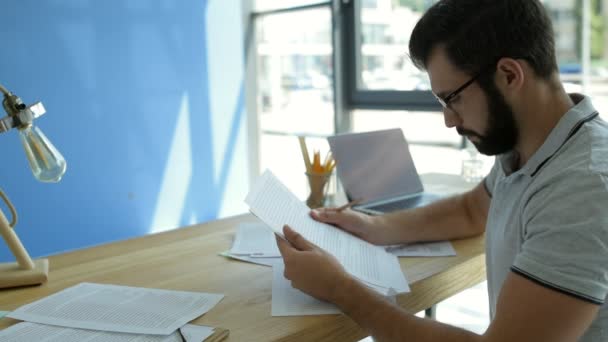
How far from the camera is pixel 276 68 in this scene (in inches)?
166

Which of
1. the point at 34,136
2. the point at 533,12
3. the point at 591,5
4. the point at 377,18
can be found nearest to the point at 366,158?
the point at 533,12

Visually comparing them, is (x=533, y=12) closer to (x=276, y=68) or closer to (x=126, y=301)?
(x=126, y=301)

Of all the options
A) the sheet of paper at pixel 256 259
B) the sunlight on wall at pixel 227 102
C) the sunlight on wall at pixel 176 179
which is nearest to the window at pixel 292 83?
the sunlight on wall at pixel 227 102

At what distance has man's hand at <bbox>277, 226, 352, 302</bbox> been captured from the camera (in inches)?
32.7

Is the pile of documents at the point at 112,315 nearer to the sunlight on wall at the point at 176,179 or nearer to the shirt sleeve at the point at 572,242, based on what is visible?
the shirt sleeve at the point at 572,242

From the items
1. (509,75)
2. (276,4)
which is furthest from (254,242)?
(276,4)

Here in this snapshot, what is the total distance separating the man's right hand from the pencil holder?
291mm

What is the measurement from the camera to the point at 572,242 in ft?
2.17

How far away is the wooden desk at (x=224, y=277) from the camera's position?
79 cm

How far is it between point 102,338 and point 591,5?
2.55 m

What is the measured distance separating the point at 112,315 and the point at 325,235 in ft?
1.48

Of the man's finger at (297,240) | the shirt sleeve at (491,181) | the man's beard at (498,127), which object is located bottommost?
the man's finger at (297,240)

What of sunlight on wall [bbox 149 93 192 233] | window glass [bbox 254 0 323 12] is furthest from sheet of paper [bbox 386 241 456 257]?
window glass [bbox 254 0 323 12]

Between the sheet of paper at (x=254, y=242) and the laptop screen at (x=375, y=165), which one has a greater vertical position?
the laptop screen at (x=375, y=165)
